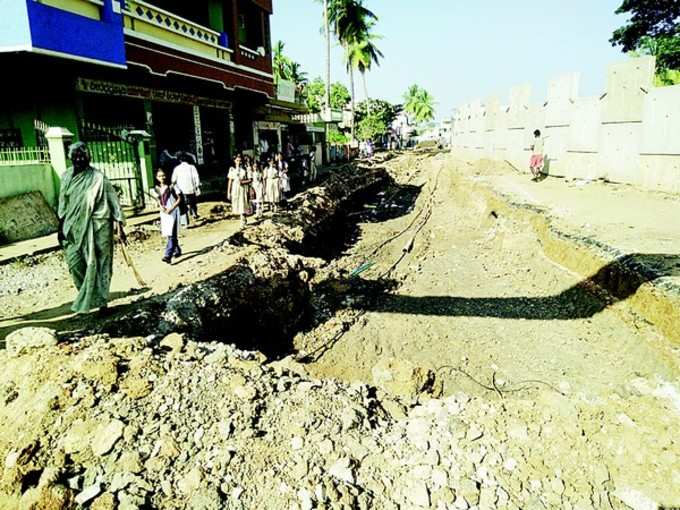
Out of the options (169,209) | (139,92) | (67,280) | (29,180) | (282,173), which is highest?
(139,92)

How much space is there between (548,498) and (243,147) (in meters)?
18.2

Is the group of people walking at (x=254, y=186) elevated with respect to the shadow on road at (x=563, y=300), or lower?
elevated

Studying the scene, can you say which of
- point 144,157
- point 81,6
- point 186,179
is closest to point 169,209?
point 186,179

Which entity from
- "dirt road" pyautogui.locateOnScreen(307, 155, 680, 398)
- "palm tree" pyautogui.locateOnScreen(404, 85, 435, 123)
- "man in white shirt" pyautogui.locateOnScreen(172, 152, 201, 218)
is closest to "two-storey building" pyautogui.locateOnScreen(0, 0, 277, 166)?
"man in white shirt" pyautogui.locateOnScreen(172, 152, 201, 218)

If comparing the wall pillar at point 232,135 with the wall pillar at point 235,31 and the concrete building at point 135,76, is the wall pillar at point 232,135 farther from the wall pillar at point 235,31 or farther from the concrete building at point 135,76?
the wall pillar at point 235,31

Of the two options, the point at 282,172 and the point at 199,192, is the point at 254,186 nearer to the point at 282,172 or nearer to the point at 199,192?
the point at 282,172

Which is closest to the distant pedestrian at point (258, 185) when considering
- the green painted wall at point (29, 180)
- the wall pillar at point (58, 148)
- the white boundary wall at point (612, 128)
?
the wall pillar at point (58, 148)

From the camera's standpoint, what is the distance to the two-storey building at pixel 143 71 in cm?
930

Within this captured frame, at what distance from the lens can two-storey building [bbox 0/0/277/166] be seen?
9.30 m

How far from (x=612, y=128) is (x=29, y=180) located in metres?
13.4

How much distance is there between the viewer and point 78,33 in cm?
926

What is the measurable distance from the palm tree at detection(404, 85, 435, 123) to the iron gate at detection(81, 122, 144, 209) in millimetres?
73541

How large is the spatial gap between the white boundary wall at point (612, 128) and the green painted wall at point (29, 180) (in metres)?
12.9

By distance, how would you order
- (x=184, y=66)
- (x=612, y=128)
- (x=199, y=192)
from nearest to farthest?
(x=199, y=192), (x=612, y=128), (x=184, y=66)
